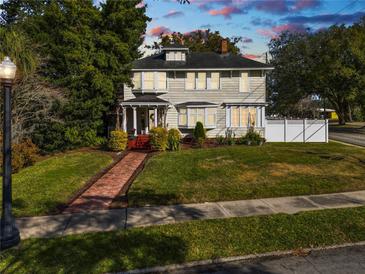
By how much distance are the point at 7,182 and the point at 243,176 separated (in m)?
8.43

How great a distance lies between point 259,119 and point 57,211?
771 inches

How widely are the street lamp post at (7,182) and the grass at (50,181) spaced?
217 cm

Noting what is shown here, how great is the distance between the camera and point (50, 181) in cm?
1277

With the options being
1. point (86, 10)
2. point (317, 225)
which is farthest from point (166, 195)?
point (86, 10)

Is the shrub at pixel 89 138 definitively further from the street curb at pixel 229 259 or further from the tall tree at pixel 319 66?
the tall tree at pixel 319 66

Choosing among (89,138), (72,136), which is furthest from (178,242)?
(89,138)

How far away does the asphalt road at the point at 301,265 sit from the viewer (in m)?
6.06

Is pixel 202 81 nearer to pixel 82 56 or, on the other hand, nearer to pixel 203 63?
pixel 203 63

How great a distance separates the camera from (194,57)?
28391 millimetres

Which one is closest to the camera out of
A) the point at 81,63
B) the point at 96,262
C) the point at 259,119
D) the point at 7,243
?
the point at 96,262

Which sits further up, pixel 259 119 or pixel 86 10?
pixel 86 10

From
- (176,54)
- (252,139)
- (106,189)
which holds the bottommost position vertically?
(106,189)

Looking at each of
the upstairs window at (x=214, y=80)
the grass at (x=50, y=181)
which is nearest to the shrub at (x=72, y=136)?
the grass at (x=50, y=181)

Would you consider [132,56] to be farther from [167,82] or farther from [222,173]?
[222,173]
